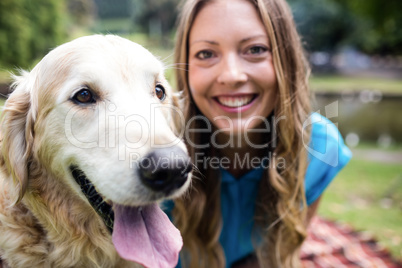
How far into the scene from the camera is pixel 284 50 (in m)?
3.10

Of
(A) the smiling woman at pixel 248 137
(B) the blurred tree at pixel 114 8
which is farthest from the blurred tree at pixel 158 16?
(A) the smiling woman at pixel 248 137

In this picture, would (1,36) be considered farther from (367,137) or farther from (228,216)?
(228,216)

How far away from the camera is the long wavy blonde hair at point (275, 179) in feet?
10.1

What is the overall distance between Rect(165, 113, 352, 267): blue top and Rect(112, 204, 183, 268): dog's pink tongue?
48.0 inches

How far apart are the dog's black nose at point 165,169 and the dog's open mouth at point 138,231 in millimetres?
347

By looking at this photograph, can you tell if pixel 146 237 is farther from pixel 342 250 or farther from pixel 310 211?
pixel 342 250

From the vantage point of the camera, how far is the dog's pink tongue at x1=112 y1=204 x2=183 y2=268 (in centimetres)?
206

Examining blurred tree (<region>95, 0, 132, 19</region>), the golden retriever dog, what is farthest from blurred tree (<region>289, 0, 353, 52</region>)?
blurred tree (<region>95, 0, 132, 19</region>)

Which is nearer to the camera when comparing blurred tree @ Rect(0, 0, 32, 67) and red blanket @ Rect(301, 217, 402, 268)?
red blanket @ Rect(301, 217, 402, 268)

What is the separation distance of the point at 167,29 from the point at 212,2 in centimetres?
6679

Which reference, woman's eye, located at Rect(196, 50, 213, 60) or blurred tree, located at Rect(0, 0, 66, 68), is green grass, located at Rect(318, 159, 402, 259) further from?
blurred tree, located at Rect(0, 0, 66, 68)

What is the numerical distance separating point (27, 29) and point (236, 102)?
22.3 meters

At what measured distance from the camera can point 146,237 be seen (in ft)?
7.03

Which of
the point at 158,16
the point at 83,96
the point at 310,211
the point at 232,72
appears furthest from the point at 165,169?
the point at 158,16
